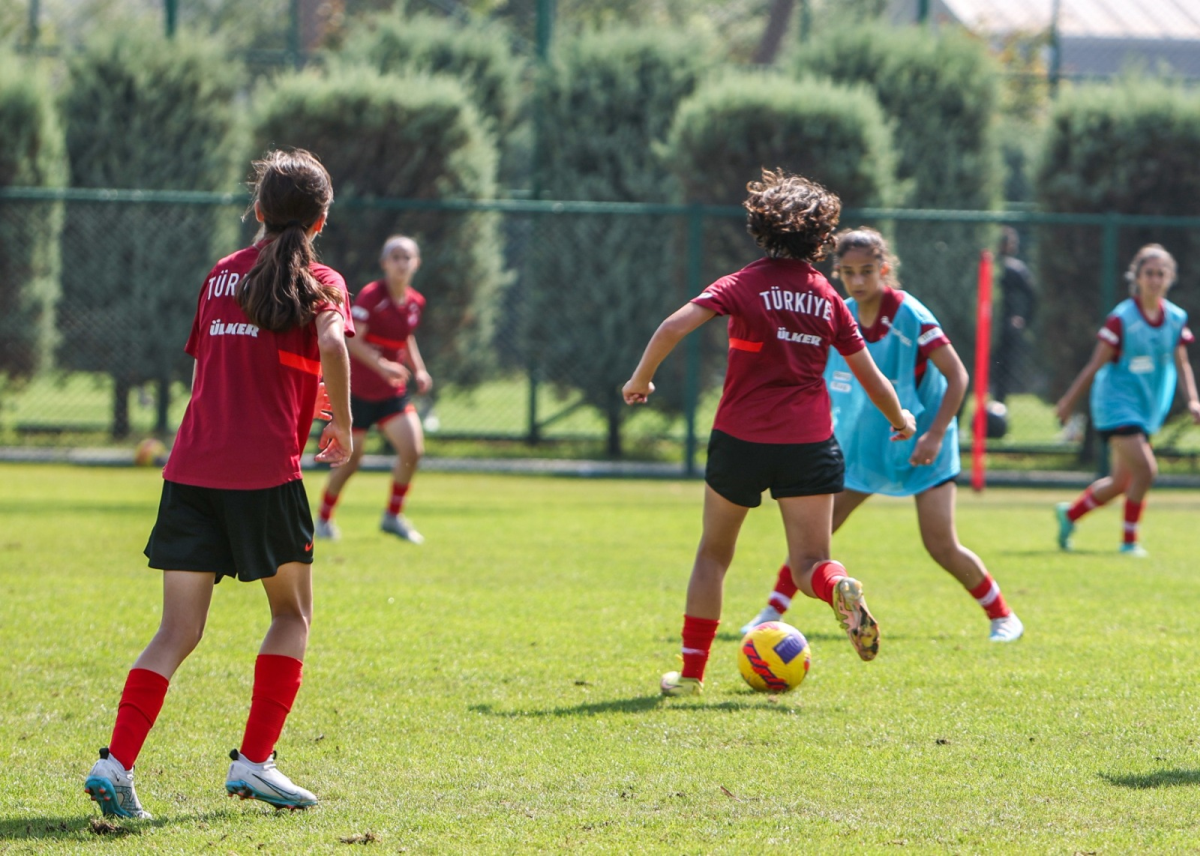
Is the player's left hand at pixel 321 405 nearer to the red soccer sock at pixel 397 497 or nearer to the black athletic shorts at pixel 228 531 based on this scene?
the black athletic shorts at pixel 228 531

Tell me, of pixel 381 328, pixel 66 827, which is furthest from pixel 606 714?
pixel 381 328

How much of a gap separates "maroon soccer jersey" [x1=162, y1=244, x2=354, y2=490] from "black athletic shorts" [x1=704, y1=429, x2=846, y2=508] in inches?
67.4

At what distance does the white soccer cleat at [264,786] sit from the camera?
3.88 metres

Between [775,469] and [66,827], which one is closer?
[66,827]

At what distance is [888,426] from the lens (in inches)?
256

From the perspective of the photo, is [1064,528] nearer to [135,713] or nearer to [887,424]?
[887,424]

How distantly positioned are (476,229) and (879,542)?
680 cm

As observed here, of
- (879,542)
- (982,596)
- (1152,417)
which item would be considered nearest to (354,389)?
(879,542)

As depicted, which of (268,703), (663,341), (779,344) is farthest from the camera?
(779,344)

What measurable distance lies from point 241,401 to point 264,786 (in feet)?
3.54

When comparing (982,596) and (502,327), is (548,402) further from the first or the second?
(982,596)

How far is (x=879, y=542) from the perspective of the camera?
9828 millimetres

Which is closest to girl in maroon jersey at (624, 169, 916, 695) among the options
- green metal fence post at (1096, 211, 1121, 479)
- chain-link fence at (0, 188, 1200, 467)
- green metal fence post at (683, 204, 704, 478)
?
green metal fence post at (683, 204, 704, 478)

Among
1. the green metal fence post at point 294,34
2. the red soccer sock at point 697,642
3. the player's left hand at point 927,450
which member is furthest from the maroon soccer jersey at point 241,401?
the green metal fence post at point 294,34
